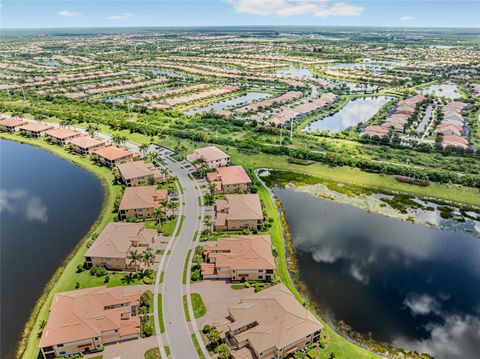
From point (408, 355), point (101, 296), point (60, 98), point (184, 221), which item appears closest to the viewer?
point (408, 355)

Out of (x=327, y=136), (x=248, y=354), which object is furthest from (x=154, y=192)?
(x=327, y=136)

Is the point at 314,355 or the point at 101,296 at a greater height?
the point at 101,296

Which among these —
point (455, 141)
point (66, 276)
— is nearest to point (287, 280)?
point (66, 276)

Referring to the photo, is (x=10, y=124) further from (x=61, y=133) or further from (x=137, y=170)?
(x=137, y=170)

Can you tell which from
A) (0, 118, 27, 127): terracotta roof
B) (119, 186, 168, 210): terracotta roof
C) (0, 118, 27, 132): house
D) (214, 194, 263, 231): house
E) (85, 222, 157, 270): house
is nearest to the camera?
(85, 222, 157, 270): house

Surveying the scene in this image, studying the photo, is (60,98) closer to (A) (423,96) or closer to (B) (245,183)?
(B) (245,183)

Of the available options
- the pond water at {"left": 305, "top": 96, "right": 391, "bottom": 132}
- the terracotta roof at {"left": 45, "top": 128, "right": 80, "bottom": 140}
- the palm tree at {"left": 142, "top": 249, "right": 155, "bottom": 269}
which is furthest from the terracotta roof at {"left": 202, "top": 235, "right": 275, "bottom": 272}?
the terracotta roof at {"left": 45, "top": 128, "right": 80, "bottom": 140}

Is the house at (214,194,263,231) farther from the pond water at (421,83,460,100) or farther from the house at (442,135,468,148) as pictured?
the pond water at (421,83,460,100)
